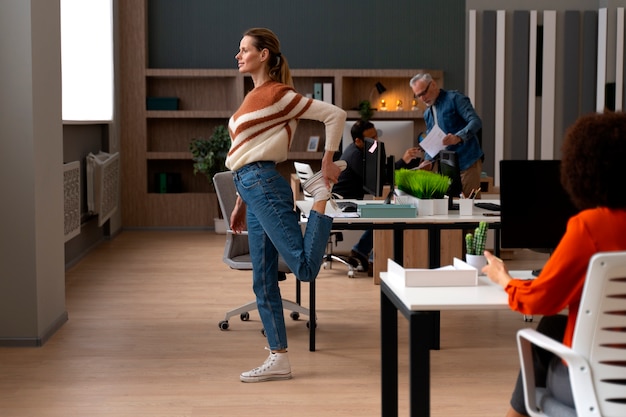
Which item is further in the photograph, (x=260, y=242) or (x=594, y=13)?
(x=594, y=13)

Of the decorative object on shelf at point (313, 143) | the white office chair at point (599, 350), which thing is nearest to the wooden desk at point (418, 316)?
the white office chair at point (599, 350)

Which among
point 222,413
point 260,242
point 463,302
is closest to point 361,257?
point 260,242

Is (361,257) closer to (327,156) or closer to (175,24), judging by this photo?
(327,156)

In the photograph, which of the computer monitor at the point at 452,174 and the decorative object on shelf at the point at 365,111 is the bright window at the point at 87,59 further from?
the computer monitor at the point at 452,174

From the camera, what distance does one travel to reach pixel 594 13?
11.3 m

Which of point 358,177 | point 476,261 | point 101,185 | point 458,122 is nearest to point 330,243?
point 358,177

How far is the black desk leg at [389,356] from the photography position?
3.25 m

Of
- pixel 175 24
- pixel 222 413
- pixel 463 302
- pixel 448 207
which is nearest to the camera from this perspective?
pixel 463 302

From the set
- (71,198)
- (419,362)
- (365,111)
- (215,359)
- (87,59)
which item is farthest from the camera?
(365,111)

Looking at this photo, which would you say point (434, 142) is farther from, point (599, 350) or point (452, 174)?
point (599, 350)

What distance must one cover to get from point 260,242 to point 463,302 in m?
1.83

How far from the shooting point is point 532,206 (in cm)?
384

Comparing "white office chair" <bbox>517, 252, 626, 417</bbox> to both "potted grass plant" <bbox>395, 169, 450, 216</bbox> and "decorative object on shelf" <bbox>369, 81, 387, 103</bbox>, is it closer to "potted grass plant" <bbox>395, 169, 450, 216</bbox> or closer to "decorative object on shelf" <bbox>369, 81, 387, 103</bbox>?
"potted grass plant" <bbox>395, 169, 450, 216</bbox>

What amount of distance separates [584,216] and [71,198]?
234 inches
